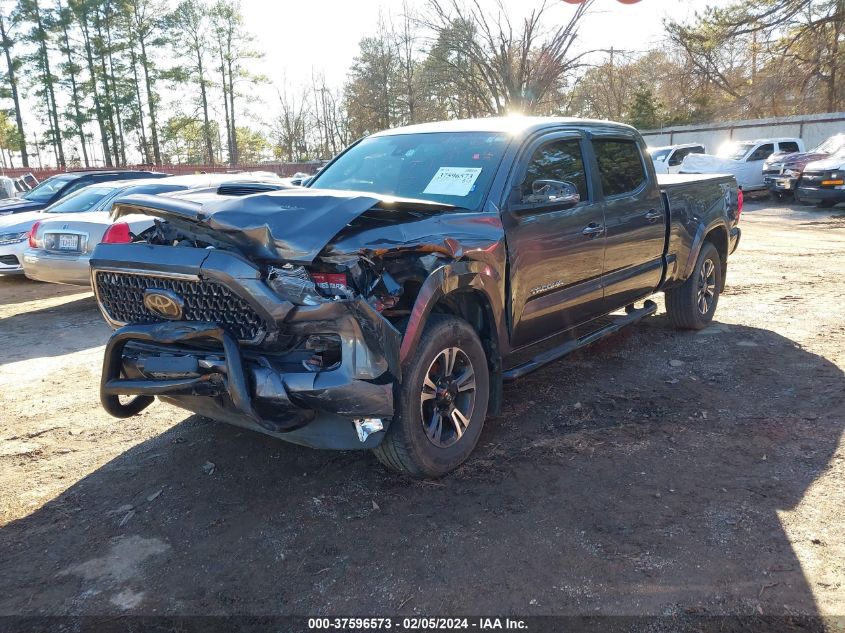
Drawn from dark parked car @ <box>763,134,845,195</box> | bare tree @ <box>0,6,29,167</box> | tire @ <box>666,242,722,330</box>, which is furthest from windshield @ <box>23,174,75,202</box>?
bare tree @ <box>0,6,29,167</box>

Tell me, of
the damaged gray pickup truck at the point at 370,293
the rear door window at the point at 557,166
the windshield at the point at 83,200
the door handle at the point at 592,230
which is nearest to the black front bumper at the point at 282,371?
the damaged gray pickup truck at the point at 370,293

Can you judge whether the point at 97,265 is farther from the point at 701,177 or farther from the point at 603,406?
the point at 701,177

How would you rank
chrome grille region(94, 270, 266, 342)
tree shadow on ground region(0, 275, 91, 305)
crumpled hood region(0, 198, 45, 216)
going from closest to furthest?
chrome grille region(94, 270, 266, 342)
tree shadow on ground region(0, 275, 91, 305)
crumpled hood region(0, 198, 45, 216)

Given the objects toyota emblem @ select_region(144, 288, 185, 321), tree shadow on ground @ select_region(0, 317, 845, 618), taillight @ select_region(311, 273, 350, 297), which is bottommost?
tree shadow on ground @ select_region(0, 317, 845, 618)

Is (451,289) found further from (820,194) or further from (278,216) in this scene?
(820,194)

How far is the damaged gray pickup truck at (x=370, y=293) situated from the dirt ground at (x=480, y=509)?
425 millimetres

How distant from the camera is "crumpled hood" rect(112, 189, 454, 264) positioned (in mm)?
2824

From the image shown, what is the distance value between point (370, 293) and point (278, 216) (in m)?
0.54

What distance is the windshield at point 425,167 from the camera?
156 inches

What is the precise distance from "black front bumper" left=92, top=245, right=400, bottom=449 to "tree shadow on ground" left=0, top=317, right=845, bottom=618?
50 centimetres

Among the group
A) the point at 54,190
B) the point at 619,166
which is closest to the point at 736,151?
the point at 619,166

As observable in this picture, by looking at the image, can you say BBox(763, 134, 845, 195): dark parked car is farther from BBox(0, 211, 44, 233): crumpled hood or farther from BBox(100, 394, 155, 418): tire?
BBox(100, 394, 155, 418): tire

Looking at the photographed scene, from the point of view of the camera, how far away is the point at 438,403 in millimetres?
3434

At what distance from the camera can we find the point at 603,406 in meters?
4.53
